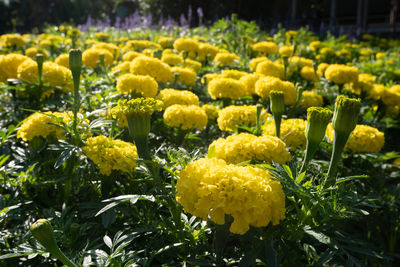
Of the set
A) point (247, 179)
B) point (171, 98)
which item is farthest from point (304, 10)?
point (247, 179)

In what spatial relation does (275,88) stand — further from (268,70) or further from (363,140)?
(363,140)

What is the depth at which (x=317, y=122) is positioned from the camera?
107 centimetres

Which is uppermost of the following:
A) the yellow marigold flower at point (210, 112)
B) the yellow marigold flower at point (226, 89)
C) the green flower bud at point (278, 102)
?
the green flower bud at point (278, 102)

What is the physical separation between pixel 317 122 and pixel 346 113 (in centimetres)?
9

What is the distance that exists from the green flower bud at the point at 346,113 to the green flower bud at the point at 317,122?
0.03 metres

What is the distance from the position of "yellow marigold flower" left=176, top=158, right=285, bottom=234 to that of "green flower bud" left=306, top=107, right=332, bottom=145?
0.25 metres

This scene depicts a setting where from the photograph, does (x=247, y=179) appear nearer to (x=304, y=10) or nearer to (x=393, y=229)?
(x=393, y=229)

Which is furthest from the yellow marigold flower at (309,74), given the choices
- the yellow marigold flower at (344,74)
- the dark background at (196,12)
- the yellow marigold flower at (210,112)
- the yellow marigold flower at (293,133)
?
the dark background at (196,12)

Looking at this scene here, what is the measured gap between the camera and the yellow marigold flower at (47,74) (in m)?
2.06

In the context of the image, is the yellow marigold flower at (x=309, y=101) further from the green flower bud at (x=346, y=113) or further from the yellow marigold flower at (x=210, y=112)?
the green flower bud at (x=346, y=113)

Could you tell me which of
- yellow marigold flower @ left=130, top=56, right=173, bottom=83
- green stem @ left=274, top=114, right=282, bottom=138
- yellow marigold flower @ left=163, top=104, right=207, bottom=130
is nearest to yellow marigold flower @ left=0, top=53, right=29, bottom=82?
yellow marigold flower @ left=130, top=56, right=173, bottom=83

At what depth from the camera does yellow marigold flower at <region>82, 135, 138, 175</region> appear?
1322 mm

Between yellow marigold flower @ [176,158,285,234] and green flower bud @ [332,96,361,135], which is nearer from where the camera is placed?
yellow marigold flower @ [176,158,285,234]

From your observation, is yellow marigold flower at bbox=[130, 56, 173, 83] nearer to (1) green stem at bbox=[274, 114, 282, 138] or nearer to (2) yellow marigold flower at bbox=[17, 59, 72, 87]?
(2) yellow marigold flower at bbox=[17, 59, 72, 87]
